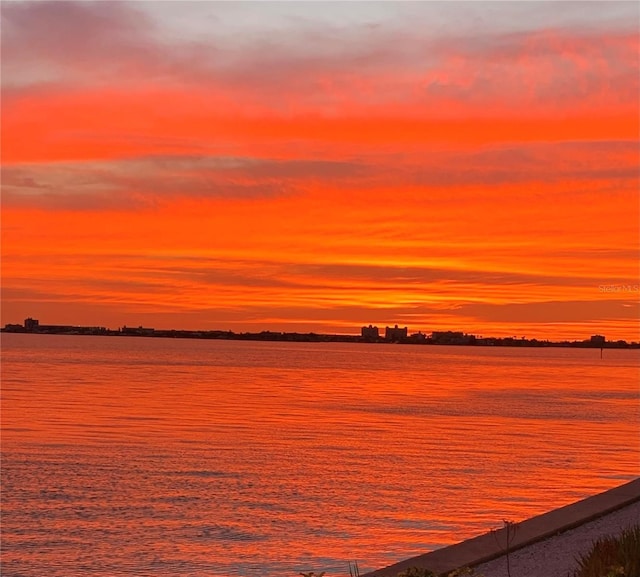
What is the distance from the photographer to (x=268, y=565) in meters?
16.2

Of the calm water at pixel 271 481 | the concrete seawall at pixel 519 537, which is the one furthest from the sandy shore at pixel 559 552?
the calm water at pixel 271 481

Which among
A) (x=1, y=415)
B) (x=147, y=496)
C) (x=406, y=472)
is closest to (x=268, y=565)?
(x=147, y=496)

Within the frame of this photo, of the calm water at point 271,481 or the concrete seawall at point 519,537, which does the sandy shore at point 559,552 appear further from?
the calm water at point 271,481

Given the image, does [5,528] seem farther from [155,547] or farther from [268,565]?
[268,565]

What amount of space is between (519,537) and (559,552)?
29.4 inches

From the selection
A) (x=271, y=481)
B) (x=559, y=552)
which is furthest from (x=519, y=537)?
(x=271, y=481)

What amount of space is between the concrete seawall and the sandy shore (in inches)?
3.6

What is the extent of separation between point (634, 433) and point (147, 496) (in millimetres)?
23789

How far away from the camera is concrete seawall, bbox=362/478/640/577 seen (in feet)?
41.5

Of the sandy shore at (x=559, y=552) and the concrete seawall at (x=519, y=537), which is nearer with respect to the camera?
the sandy shore at (x=559, y=552)

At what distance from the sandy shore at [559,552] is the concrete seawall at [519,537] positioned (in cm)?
9

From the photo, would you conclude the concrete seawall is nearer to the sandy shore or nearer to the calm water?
the sandy shore

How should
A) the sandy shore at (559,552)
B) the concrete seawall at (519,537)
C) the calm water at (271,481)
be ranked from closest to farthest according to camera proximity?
the sandy shore at (559,552)
the concrete seawall at (519,537)
the calm water at (271,481)

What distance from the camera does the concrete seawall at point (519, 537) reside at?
41.5 ft
